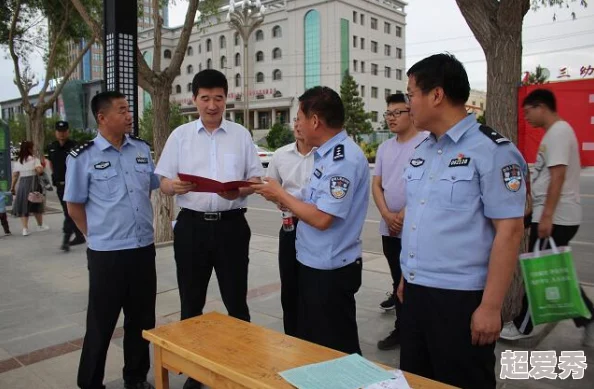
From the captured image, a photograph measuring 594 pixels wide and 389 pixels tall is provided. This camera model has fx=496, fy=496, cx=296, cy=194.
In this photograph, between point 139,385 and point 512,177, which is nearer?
point 512,177

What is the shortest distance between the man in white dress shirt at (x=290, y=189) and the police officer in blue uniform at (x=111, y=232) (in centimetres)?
90

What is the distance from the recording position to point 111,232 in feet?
9.71

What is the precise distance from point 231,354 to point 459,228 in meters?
1.06

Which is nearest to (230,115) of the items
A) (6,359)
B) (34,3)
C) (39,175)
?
(34,3)

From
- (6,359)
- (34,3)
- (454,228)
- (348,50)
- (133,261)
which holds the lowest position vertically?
(6,359)

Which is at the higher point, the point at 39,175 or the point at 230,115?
the point at 230,115

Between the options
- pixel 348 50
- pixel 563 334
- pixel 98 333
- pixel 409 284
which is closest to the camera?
pixel 409 284

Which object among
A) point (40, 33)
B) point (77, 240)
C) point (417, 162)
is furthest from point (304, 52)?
point (417, 162)

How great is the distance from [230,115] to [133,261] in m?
51.1

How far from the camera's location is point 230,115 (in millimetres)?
53000

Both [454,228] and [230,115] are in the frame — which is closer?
[454,228]

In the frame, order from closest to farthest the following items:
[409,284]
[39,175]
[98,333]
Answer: [409,284] → [98,333] → [39,175]

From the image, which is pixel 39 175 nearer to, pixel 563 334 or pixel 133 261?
pixel 133 261

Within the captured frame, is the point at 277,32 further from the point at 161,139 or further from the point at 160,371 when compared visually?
the point at 160,371
